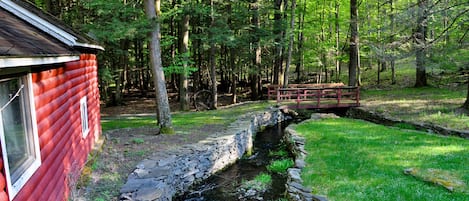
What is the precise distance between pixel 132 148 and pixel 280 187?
424 centimetres

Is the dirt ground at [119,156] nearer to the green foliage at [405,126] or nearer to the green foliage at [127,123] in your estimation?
the green foliage at [127,123]

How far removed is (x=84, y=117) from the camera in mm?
8414

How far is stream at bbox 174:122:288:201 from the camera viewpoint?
769 centimetres

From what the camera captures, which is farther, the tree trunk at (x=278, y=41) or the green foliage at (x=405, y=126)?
the tree trunk at (x=278, y=41)

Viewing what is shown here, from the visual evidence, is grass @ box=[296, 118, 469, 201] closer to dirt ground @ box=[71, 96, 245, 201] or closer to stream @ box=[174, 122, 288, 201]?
stream @ box=[174, 122, 288, 201]

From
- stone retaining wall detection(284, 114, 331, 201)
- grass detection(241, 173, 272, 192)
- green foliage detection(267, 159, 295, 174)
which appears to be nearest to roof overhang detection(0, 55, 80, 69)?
stone retaining wall detection(284, 114, 331, 201)

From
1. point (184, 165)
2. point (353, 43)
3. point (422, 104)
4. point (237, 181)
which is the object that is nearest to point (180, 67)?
point (184, 165)

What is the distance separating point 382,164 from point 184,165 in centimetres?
459

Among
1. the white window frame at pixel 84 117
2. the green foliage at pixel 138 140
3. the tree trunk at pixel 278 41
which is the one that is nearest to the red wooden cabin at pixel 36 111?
the white window frame at pixel 84 117

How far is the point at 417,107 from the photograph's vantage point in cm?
1531

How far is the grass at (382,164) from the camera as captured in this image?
6.02m

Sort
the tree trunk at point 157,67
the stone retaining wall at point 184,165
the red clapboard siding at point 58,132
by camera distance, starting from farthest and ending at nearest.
→ the tree trunk at point 157,67
the stone retaining wall at point 184,165
the red clapboard siding at point 58,132

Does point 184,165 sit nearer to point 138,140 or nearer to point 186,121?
point 138,140

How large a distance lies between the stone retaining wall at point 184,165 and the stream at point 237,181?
25 cm
